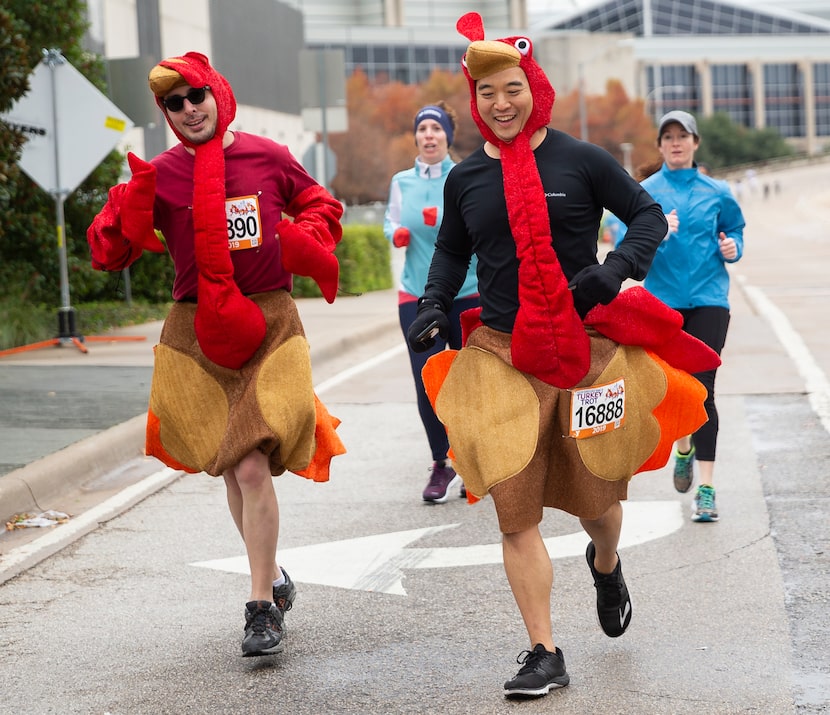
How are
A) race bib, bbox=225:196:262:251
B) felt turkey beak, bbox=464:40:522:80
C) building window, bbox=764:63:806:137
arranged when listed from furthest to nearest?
1. building window, bbox=764:63:806:137
2. race bib, bbox=225:196:262:251
3. felt turkey beak, bbox=464:40:522:80

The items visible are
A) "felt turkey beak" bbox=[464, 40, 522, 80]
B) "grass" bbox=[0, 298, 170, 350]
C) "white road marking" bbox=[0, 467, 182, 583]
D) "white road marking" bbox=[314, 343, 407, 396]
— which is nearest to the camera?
"felt turkey beak" bbox=[464, 40, 522, 80]

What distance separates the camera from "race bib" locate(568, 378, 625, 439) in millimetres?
4406

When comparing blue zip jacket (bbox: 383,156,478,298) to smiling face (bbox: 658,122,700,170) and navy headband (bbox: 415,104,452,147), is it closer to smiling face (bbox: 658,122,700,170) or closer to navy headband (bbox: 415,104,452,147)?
navy headband (bbox: 415,104,452,147)

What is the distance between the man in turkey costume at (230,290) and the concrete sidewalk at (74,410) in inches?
98.9

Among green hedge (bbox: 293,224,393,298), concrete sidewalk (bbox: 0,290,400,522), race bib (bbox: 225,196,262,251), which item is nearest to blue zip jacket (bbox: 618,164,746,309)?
concrete sidewalk (bbox: 0,290,400,522)

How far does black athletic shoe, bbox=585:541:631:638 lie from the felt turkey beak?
1.74m

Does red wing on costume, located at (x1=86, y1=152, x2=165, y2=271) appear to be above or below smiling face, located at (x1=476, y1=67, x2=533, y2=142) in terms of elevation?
below

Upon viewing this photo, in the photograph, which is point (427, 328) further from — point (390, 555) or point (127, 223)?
point (390, 555)

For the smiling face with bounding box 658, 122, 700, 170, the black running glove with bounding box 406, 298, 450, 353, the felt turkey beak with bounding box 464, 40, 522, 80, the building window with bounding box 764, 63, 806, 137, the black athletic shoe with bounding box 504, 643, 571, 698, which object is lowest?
the black athletic shoe with bounding box 504, 643, 571, 698

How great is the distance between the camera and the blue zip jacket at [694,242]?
6949 mm

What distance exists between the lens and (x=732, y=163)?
128 m

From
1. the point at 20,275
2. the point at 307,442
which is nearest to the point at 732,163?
the point at 20,275

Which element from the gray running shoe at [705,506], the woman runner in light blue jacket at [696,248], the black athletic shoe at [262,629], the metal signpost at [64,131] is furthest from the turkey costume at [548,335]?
the metal signpost at [64,131]

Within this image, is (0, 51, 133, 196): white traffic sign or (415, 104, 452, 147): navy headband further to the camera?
(0, 51, 133, 196): white traffic sign
